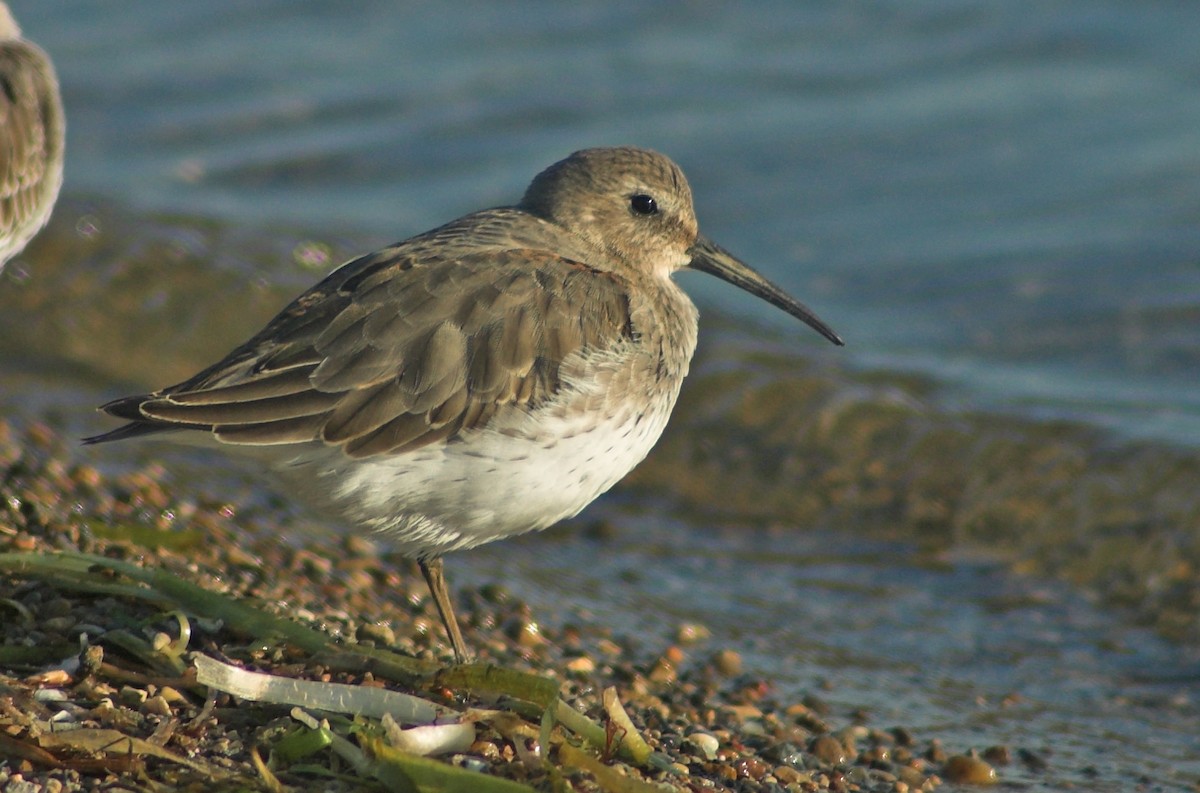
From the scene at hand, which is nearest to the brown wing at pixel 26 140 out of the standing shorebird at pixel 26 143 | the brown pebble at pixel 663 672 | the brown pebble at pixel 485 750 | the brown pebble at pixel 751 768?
the standing shorebird at pixel 26 143

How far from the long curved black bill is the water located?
4.55 ft

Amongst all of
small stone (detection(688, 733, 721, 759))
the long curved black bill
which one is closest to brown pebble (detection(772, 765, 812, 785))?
small stone (detection(688, 733, 721, 759))

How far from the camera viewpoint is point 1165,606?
6949mm

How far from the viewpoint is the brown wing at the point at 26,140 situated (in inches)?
266

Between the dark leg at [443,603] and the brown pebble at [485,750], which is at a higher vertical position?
the dark leg at [443,603]

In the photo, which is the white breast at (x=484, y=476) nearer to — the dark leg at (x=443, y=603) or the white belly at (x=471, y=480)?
the white belly at (x=471, y=480)

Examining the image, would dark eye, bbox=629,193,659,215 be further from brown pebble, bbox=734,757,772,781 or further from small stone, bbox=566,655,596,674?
brown pebble, bbox=734,757,772,781

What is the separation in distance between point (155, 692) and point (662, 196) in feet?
8.59

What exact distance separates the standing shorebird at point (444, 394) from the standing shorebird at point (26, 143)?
8.68 feet

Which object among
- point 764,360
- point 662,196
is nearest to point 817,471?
point 764,360

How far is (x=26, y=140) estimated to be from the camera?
687 cm

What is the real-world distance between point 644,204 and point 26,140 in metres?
3.03

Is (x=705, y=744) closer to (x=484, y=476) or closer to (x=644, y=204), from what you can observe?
(x=484, y=476)

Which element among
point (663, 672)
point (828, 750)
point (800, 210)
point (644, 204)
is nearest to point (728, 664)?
point (663, 672)
